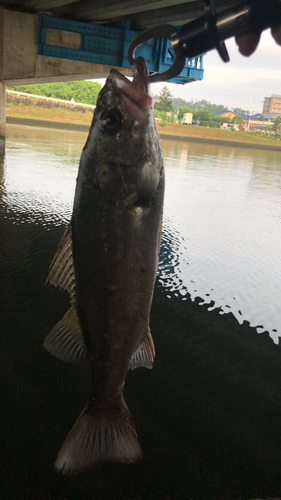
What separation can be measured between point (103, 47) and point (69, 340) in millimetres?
16952

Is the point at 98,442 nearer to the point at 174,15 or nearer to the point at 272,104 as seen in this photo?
the point at 174,15

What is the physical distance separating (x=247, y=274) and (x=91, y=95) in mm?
79884

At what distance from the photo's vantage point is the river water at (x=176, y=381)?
9.76ft

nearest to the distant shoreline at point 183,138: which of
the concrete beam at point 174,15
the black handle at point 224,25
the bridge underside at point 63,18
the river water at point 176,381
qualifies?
the bridge underside at point 63,18

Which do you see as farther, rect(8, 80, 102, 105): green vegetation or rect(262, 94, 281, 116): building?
rect(262, 94, 281, 116): building

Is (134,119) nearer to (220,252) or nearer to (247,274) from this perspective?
(247,274)

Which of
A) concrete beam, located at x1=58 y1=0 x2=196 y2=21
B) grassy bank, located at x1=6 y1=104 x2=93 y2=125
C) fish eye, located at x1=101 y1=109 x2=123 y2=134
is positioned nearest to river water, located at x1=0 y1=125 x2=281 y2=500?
fish eye, located at x1=101 y1=109 x2=123 y2=134

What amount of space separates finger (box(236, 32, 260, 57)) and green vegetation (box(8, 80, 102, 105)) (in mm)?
75329

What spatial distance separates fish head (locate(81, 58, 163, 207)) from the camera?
1806 mm

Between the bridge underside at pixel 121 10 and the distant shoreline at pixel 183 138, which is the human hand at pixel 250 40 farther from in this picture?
the distant shoreline at pixel 183 138

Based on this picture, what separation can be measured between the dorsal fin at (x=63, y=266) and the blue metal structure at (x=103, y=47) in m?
14.7

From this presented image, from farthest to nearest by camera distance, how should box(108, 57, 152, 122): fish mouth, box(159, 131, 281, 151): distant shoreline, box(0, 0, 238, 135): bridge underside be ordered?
1. box(159, 131, 281, 151): distant shoreline
2. box(0, 0, 238, 135): bridge underside
3. box(108, 57, 152, 122): fish mouth

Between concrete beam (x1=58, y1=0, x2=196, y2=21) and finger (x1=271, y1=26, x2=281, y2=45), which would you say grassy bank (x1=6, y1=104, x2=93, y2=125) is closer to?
concrete beam (x1=58, y1=0, x2=196, y2=21)

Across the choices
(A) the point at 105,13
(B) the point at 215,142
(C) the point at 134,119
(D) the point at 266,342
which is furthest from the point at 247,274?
(B) the point at 215,142
